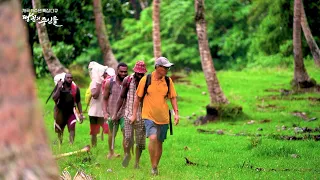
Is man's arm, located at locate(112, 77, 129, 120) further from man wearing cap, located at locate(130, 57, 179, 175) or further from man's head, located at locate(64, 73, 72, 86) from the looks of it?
man's head, located at locate(64, 73, 72, 86)

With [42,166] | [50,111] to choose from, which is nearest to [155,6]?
[50,111]

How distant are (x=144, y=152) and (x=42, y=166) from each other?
10010 mm

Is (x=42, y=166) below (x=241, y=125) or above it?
above

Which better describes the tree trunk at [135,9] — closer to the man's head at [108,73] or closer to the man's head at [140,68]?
the man's head at [108,73]

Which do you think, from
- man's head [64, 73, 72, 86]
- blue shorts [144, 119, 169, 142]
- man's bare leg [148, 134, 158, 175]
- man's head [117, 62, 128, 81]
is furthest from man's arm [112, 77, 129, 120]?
man's head [64, 73, 72, 86]

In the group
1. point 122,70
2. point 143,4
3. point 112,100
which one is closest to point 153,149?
point 122,70

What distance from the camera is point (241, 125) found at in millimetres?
19625

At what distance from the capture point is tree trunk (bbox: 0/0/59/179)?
15.4ft

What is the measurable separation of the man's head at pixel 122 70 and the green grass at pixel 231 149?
1.58 m

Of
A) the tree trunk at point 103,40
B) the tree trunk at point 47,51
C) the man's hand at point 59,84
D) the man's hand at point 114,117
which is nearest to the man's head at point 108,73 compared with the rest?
the man's hand at point 59,84

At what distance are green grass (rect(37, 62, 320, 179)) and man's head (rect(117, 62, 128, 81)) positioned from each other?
1585 mm

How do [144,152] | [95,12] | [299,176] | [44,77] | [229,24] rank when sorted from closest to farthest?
[299,176] < [144,152] < [95,12] < [44,77] < [229,24]

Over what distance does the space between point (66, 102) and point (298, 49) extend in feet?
38.7

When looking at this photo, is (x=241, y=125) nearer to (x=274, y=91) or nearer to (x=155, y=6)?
(x=155, y=6)
